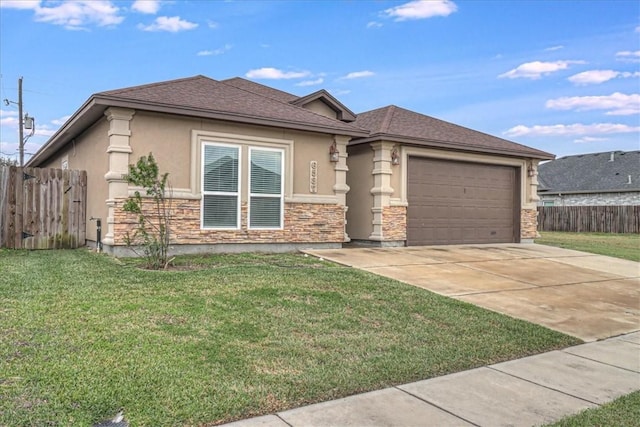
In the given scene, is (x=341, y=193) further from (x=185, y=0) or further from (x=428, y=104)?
(x=428, y=104)

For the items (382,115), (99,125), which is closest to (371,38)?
(382,115)

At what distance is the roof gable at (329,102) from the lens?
560 inches

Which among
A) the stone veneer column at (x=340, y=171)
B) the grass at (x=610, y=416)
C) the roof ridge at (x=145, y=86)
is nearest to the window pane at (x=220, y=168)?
the roof ridge at (x=145, y=86)

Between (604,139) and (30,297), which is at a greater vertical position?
(604,139)

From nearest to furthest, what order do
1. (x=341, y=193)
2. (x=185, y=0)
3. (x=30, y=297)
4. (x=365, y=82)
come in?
(x=30, y=297), (x=341, y=193), (x=185, y=0), (x=365, y=82)

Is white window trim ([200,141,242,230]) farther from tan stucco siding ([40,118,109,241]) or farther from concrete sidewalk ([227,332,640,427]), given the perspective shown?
concrete sidewalk ([227,332,640,427])

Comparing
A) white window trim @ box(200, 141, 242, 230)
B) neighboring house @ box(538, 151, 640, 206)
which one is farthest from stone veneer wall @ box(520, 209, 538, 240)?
neighboring house @ box(538, 151, 640, 206)

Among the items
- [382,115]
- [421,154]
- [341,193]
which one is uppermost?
[382,115]

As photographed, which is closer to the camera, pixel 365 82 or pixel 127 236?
pixel 127 236

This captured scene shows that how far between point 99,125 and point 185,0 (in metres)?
4.60

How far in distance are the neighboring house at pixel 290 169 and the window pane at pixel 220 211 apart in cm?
2

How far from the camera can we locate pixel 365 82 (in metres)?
19.6

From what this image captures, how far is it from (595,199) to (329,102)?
24326 millimetres

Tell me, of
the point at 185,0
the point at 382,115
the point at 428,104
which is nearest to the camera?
the point at 185,0
